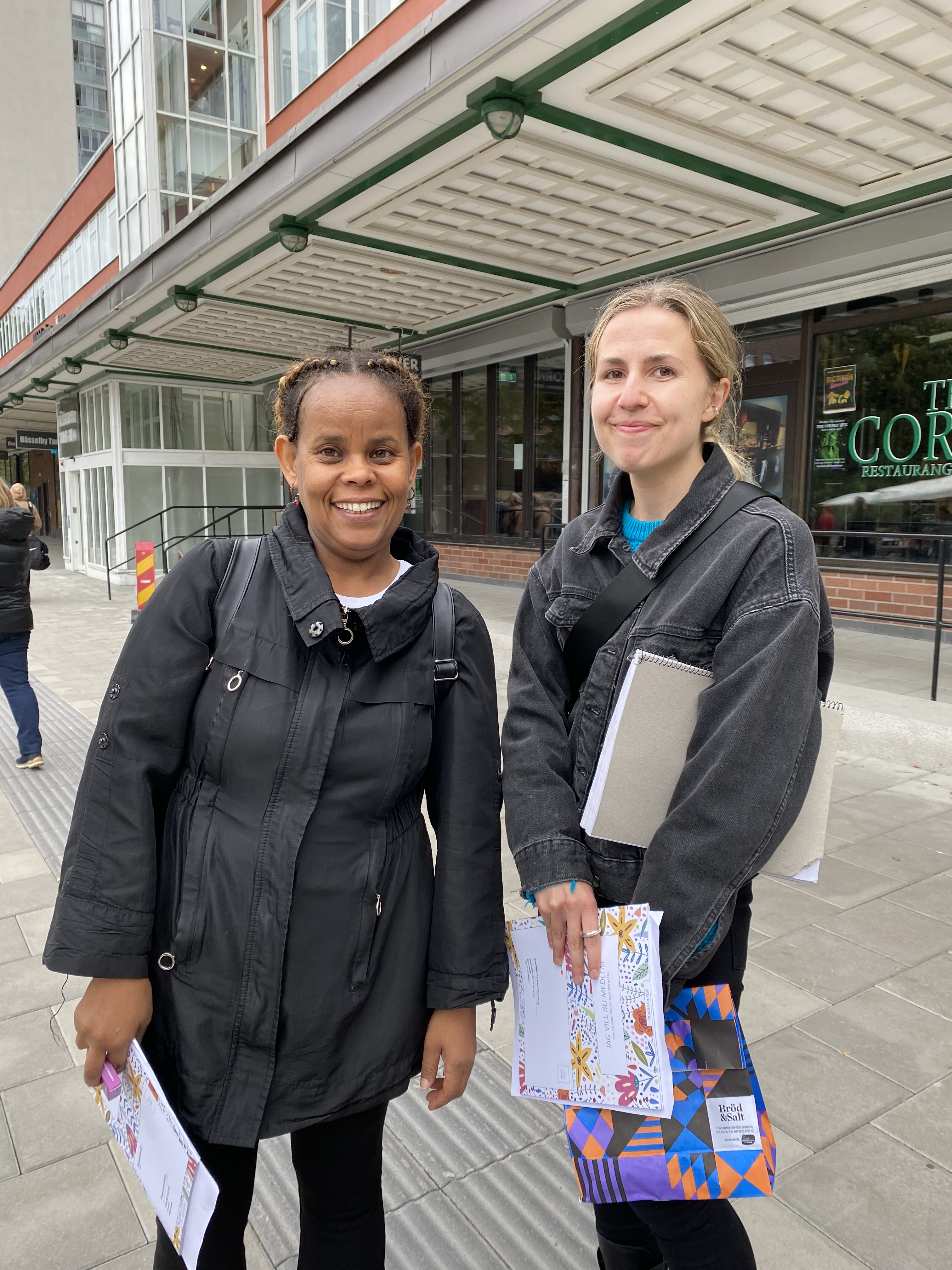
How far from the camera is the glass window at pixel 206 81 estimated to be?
1753 centimetres

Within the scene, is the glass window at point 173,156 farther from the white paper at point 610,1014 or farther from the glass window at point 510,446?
the white paper at point 610,1014

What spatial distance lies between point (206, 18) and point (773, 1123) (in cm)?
2180

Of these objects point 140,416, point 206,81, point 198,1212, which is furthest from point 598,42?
point 206,81

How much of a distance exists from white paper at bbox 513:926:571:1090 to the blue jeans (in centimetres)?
485

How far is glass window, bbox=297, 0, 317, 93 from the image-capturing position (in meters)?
14.6

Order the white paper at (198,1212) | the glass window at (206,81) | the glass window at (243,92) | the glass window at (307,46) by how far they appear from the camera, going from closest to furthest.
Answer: the white paper at (198,1212) → the glass window at (307,46) → the glass window at (206,81) → the glass window at (243,92)

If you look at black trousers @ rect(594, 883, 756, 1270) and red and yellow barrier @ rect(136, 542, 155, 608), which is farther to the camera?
red and yellow barrier @ rect(136, 542, 155, 608)

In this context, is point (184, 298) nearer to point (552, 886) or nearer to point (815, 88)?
point (815, 88)

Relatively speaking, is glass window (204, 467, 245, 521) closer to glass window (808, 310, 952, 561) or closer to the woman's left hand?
glass window (808, 310, 952, 561)

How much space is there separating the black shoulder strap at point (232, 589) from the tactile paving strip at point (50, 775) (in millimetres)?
2441

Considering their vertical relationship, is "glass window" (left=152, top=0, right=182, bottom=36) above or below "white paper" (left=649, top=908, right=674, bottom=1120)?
above

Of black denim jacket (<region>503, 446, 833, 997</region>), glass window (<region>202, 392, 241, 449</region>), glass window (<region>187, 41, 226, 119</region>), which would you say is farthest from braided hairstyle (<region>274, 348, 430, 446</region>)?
glass window (<region>187, 41, 226, 119</region>)

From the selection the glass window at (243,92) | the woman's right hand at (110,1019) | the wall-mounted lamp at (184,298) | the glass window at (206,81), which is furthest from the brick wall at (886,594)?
the glass window at (206,81)

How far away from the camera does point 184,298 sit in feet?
34.3
